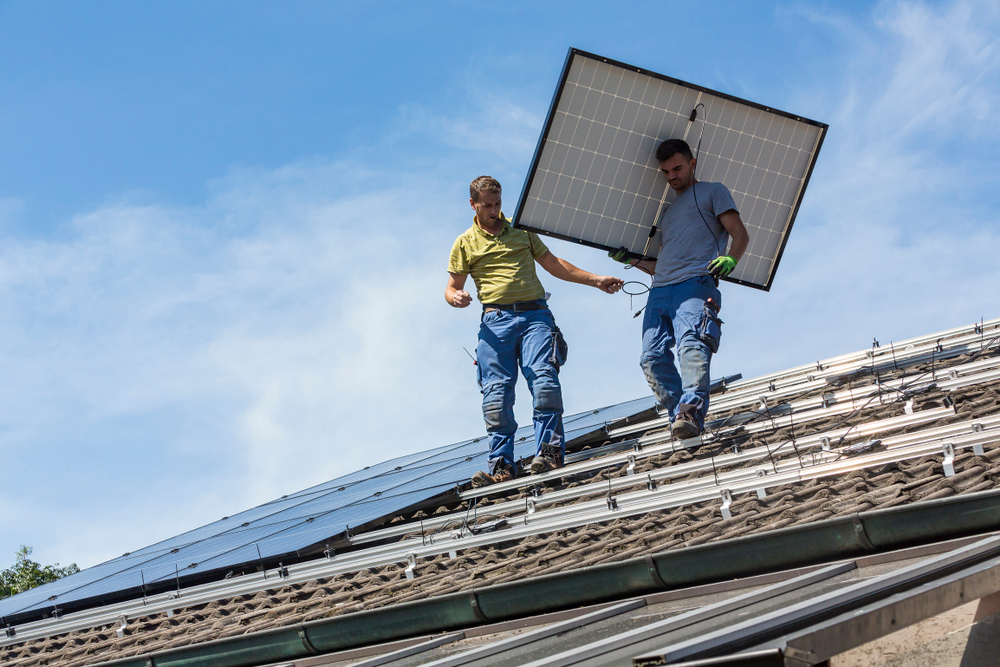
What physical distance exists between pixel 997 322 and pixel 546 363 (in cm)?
375

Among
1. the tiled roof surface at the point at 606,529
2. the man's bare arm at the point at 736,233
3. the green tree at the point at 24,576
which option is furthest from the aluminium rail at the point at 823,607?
the green tree at the point at 24,576

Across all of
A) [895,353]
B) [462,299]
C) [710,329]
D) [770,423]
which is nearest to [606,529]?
[770,423]

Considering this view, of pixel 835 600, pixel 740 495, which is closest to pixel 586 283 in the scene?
pixel 740 495

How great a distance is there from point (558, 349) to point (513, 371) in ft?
1.18

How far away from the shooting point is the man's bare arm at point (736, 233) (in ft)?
18.6

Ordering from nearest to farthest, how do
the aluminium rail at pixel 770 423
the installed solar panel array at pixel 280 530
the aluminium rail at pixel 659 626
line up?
the aluminium rail at pixel 659 626
the aluminium rail at pixel 770 423
the installed solar panel array at pixel 280 530

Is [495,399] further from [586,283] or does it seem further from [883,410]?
[883,410]

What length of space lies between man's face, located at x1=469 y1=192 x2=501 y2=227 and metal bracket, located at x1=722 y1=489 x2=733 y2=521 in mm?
2938

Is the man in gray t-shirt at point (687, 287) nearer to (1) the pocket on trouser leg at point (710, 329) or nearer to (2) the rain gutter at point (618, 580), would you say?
(1) the pocket on trouser leg at point (710, 329)

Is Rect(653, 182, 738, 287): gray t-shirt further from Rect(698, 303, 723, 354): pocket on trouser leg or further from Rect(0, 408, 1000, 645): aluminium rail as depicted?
Rect(0, 408, 1000, 645): aluminium rail

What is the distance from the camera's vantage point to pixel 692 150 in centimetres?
635

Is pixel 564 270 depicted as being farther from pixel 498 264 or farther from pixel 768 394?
pixel 768 394

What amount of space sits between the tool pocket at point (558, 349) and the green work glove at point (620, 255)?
72cm

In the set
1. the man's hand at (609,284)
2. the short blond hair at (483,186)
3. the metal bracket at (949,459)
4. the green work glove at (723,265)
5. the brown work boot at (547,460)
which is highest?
the short blond hair at (483,186)
